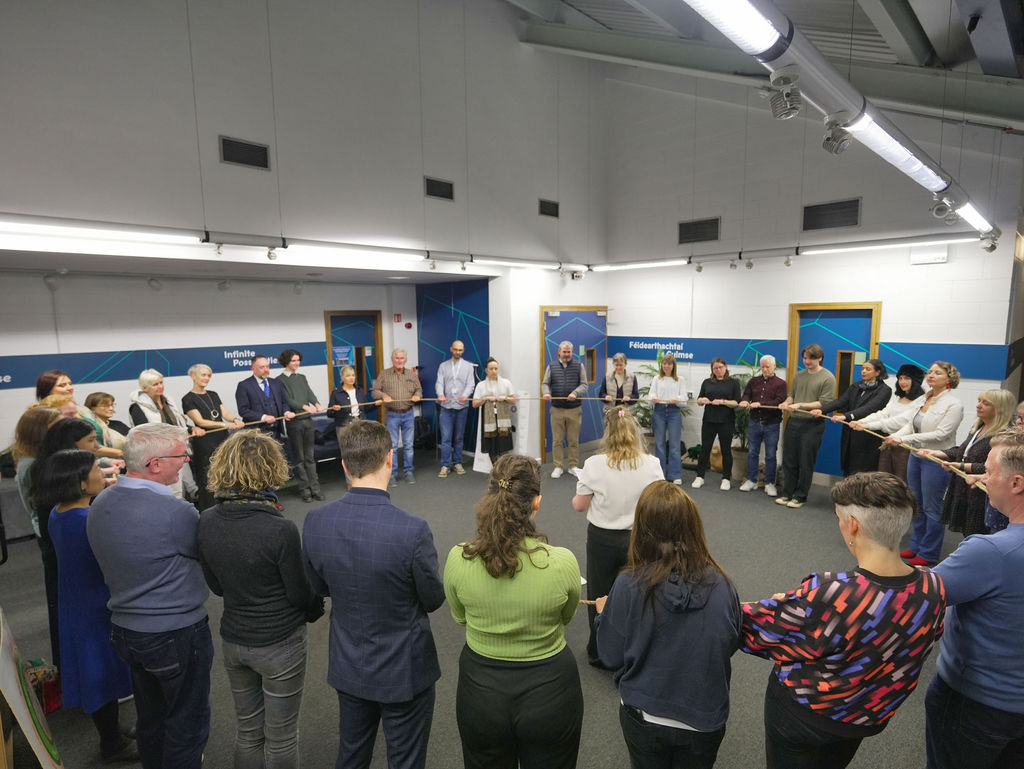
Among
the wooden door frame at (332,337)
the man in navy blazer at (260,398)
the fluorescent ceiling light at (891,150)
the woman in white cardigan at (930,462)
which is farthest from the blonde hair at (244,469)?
the wooden door frame at (332,337)

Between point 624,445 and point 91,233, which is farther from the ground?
point 91,233

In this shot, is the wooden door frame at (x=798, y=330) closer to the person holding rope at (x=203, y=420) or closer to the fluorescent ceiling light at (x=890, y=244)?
the fluorescent ceiling light at (x=890, y=244)

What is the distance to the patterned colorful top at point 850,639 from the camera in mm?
1509

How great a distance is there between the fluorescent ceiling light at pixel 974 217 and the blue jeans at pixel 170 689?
6.28 metres

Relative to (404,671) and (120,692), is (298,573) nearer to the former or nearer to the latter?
(404,671)

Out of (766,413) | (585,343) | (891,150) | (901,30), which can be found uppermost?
(901,30)

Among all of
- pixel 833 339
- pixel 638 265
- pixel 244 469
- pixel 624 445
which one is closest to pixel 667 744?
pixel 624 445

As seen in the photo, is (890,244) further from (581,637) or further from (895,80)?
(581,637)

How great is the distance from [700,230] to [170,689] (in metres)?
7.73

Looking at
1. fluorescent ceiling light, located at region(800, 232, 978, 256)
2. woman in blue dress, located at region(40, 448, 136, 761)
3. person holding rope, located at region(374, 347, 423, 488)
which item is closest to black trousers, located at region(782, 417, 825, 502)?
fluorescent ceiling light, located at region(800, 232, 978, 256)

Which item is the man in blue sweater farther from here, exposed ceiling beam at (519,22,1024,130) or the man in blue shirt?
the man in blue shirt

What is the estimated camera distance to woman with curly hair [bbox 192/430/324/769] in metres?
2.00

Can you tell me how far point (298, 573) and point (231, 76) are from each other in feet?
16.4

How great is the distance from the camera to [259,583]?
2.03 m
